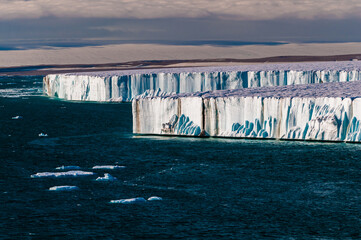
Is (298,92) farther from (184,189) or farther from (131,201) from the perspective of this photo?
(131,201)

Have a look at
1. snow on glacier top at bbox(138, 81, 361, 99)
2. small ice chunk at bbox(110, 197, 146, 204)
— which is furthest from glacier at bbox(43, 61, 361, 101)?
small ice chunk at bbox(110, 197, 146, 204)

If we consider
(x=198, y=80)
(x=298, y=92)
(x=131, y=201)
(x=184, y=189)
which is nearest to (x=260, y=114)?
(x=298, y=92)

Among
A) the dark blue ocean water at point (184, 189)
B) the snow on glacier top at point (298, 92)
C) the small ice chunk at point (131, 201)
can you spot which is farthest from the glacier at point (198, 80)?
the small ice chunk at point (131, 201)

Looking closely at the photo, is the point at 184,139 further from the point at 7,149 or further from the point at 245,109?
the point at 7,149

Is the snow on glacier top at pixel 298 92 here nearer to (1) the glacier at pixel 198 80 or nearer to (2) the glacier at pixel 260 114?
(2) the glacier at pixel 260 114

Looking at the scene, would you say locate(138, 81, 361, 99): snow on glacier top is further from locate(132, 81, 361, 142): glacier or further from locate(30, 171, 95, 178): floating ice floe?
locate(30, 171, 95, 178): floating ice floe

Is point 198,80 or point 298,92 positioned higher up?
point 198,80
